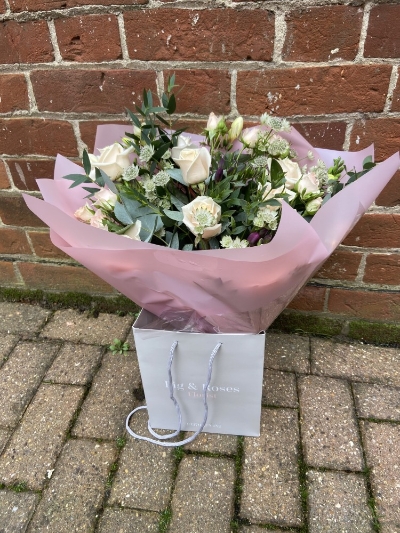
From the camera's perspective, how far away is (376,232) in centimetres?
135

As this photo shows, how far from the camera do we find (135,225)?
85 centimetres

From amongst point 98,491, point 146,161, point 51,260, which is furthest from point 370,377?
point 51,260

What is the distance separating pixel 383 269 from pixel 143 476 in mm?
953

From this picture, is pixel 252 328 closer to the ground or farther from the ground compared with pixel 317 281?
farther from the ground

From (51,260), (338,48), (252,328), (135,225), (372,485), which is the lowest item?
(372,485)

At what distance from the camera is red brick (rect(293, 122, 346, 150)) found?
1.20 m

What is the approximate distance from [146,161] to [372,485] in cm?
97

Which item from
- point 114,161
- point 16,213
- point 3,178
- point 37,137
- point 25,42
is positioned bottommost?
point 16,213

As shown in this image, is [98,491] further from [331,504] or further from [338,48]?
[338,48]

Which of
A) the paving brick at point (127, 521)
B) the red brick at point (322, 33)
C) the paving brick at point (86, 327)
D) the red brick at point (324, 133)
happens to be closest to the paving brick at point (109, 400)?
the paving brick at point (86, 327)

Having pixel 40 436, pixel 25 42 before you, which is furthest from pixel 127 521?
pixel 25 42

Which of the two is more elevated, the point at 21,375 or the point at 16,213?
the point at 16,213

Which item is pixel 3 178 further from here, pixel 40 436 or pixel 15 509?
pixel 15 509

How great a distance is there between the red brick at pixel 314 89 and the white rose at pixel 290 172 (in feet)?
1.13
